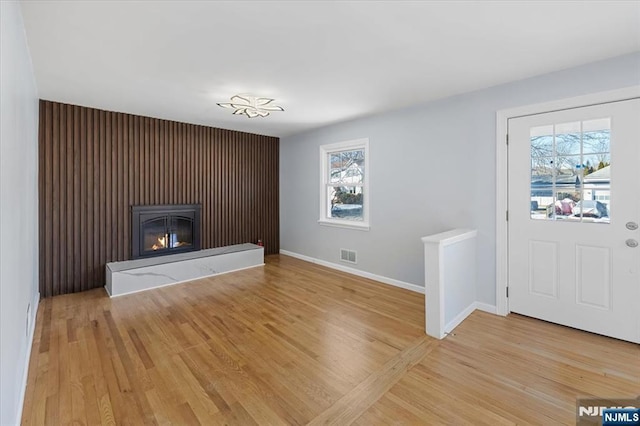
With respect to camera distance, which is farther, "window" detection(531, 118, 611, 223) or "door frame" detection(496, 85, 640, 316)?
"door frame" detection(496, 85, 640, 316)

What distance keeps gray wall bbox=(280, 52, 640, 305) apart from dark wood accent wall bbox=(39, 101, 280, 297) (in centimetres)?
175

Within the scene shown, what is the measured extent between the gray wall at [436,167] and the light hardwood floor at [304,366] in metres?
0.93

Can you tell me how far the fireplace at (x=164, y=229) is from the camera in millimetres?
4449

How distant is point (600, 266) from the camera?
2650 millimetres

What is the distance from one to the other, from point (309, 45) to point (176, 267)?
3.50 metres

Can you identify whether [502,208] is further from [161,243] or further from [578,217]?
[161,243]

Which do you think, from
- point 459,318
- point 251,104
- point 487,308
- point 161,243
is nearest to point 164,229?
point 161,243

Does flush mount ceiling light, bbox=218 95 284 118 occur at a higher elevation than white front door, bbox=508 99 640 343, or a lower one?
higher

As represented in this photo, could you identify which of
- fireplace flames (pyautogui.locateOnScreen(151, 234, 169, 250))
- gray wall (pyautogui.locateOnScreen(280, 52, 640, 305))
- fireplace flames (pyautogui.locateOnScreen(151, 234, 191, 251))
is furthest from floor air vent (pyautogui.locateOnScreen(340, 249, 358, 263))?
fireplace flames (pyautogui.locateOnScreen(151, 234, 169, 250))

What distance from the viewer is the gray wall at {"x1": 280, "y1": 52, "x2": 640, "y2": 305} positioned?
9.37 feet

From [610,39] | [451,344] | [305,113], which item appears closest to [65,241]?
[305,113]

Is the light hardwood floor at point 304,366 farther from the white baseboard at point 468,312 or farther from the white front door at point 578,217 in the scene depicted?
the white front door at point 578,217

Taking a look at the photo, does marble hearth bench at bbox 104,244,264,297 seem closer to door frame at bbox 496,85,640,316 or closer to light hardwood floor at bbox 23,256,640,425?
light hardwood floor at bbox 23,256,640,425

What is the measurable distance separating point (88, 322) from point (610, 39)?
521cm
